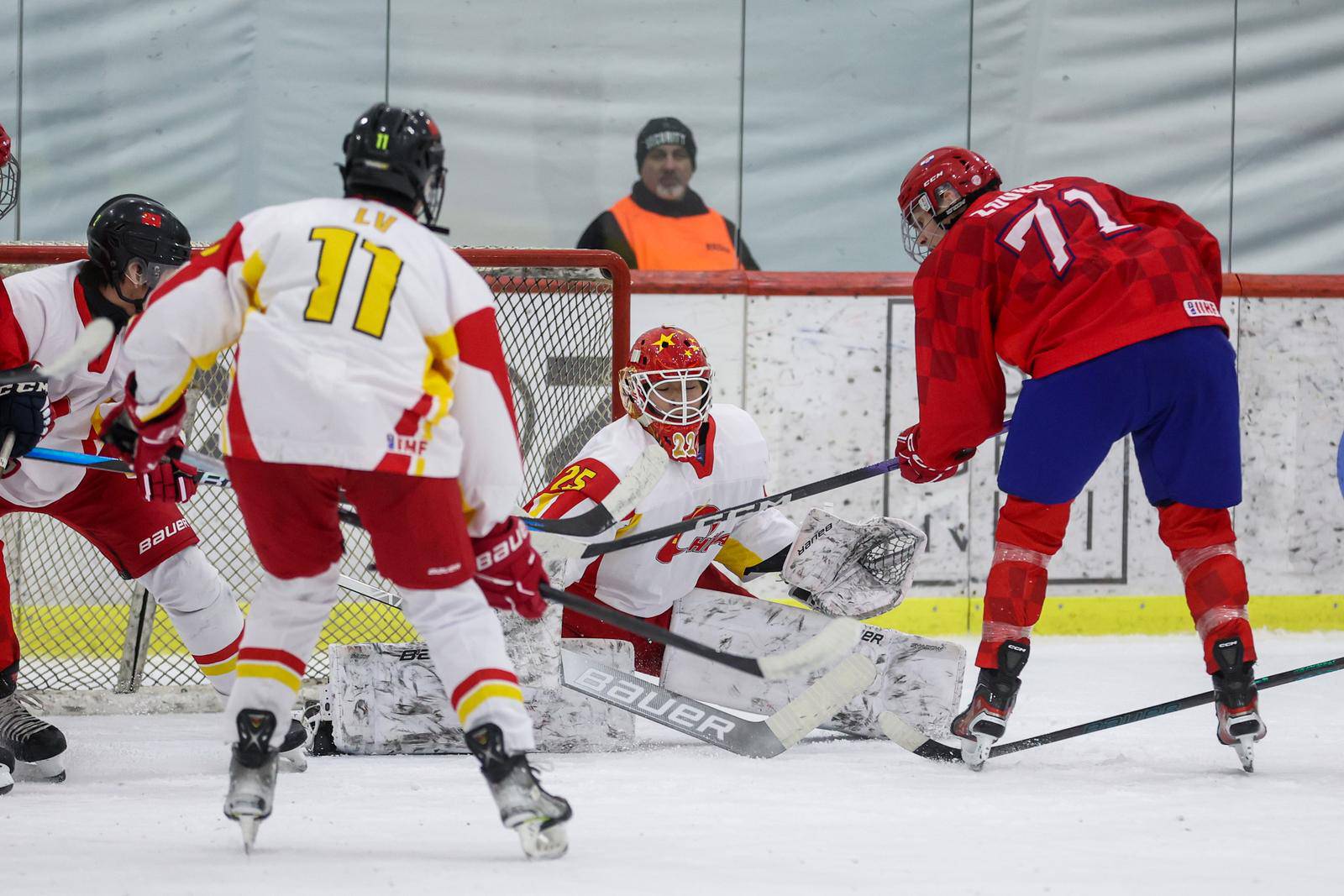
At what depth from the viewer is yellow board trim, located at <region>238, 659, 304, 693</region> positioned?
6.67 ft

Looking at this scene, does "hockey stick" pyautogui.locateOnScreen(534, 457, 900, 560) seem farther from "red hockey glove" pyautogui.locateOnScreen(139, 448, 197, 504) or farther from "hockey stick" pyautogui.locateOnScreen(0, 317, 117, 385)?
"hockey stick" pyautogui.locateOnScreen(0, 317, 117, 385)

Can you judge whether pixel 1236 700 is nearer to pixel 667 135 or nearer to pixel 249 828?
pixel 249 828

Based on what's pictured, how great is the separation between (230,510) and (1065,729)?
201 cm

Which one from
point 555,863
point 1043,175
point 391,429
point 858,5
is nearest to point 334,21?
point 858,5

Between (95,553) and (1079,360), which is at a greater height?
(1079,360)

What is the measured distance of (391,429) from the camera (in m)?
1.97

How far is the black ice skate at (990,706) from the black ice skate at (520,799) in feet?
3.28

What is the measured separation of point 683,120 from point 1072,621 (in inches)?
79.8

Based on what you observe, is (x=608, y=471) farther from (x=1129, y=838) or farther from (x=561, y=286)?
(x=1129, y=838)

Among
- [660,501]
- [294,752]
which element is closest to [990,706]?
[660,501]

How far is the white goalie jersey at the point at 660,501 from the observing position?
301 cm

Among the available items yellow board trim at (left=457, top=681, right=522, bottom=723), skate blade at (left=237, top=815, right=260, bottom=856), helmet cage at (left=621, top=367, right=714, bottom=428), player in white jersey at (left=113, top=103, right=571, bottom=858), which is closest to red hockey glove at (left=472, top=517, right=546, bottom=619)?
player in white jersey at (left=113, top=103, right=571, bottom=858)

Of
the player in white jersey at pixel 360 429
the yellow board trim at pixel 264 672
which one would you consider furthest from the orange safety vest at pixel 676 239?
the yellow board trim at pixel 264 672

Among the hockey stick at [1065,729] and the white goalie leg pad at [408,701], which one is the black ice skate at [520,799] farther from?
the hockey stick at [1065,729]
